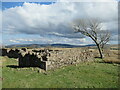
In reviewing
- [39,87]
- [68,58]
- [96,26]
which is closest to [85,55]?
[68,58]

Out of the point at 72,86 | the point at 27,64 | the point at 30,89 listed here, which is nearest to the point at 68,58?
the point at 27,64

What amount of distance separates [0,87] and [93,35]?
2945cm

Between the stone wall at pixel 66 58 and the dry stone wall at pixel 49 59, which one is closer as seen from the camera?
the dry stone wall at pixel 49 59

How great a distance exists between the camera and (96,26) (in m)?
36.1

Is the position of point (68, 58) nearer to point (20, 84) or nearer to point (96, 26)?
point (20, 84)

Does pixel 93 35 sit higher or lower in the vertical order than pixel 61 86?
higher

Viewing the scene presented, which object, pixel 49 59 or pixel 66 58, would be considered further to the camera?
pixel 66 58

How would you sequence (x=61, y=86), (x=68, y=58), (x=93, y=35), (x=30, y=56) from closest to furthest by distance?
(x=61, y=86) < (x=30, y=56) < (x=68, y=58) < (x=93, y=35)

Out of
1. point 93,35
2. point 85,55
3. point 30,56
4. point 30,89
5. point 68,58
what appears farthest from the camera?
point 93,35

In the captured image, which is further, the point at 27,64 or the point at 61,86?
the point at 27,64

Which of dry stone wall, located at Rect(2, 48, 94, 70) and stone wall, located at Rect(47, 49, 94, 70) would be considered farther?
stone wall, located at Rect(47, 49, 94, 70)

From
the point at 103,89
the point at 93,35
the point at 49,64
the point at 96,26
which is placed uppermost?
the point at 96,26

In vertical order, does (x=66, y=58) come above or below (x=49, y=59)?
below

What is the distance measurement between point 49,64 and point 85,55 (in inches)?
423
